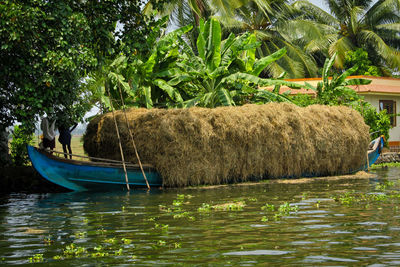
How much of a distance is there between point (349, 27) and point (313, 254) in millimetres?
38098

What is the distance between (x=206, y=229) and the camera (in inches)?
344

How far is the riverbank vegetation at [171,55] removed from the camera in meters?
13.2

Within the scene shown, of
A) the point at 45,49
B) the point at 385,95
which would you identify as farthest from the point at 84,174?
the point at 385,95

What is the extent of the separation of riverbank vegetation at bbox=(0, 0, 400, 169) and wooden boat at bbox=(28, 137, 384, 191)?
1.19 metres

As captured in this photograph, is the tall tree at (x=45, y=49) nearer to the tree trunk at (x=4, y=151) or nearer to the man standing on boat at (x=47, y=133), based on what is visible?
the man standing on boat at (x=47, y=133)

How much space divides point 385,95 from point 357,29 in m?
11.2

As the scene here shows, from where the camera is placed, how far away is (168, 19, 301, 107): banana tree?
20.8 meters

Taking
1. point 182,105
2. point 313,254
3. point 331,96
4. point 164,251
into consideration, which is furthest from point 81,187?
point 331,96

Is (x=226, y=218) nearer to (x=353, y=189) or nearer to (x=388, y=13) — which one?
(x=353, y=189)

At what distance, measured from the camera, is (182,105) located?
2100 cm

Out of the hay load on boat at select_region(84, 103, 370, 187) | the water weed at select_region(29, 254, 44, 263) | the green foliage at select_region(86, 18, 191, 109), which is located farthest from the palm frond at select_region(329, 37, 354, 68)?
the water weed at select_region(29, 254, 44, 263)

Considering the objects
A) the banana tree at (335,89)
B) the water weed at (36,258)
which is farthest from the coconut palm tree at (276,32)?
the water weed at (36,258)

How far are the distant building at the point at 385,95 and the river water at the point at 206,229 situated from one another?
17384 mm

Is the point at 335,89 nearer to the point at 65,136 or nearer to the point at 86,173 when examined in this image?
the point at 65,136
